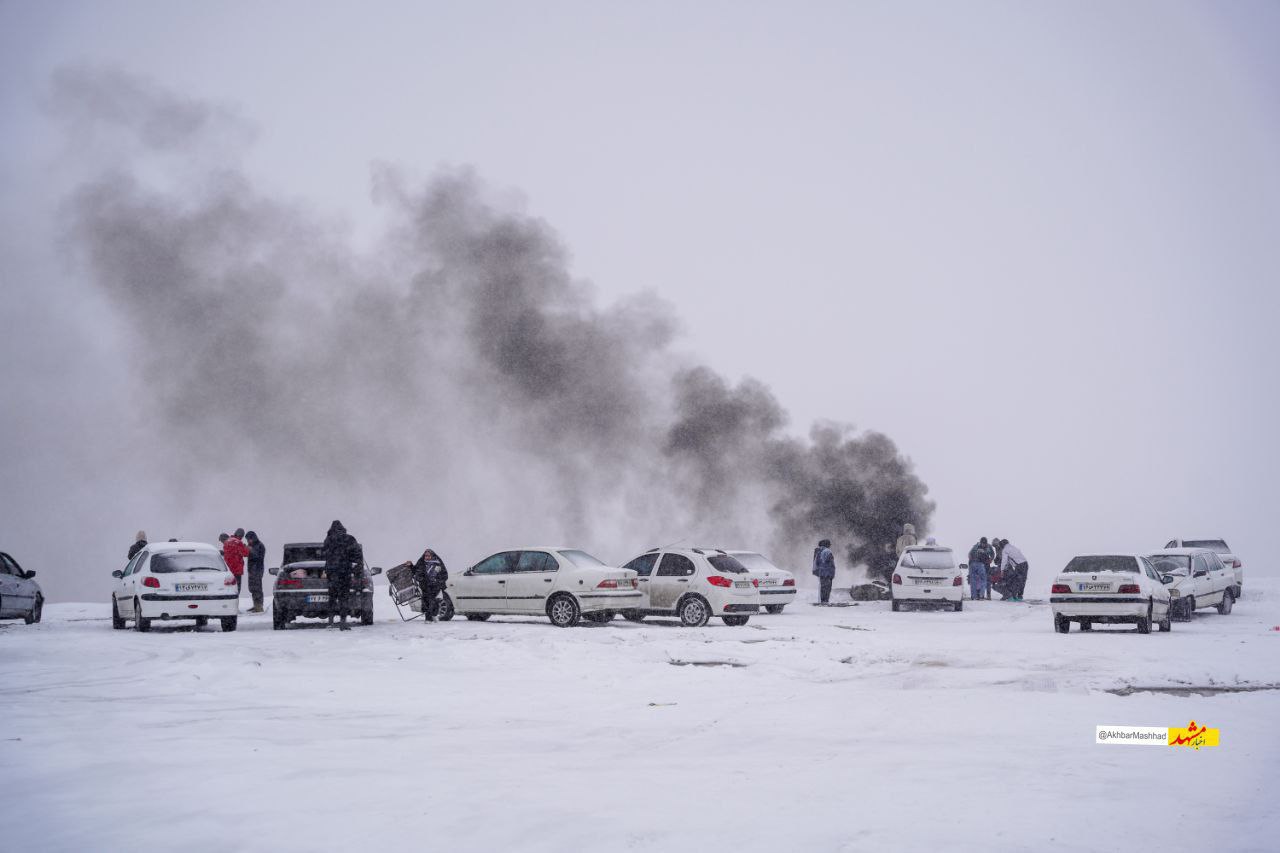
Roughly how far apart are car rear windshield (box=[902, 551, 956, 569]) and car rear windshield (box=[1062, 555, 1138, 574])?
836 cm

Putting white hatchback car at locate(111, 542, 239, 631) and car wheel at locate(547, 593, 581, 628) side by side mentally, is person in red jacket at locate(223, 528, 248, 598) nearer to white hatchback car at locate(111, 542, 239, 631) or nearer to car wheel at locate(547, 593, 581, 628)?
white hatchback car at locate(111, 542, 239, 631)

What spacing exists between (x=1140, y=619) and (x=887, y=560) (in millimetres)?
24650

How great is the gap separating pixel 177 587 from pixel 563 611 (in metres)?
6.53

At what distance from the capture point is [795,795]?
22.5 ft

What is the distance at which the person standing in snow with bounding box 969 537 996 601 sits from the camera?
112ft

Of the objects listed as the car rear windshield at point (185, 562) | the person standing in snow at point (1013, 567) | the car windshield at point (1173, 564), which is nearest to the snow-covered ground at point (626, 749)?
the car rear windshield at point (185, 562)

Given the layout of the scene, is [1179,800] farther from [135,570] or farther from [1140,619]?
[135,570]

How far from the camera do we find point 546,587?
20.3 meters

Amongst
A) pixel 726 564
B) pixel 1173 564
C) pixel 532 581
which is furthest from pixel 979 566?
pixel 532 581

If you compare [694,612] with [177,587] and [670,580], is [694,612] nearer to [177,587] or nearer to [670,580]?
[670,580]

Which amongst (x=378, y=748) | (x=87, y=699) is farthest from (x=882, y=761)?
(x=87, y=699)

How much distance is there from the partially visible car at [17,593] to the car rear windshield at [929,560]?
767 inches

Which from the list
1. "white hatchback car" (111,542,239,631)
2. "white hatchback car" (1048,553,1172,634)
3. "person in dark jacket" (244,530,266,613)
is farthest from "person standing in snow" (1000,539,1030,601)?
"white hatchback car" (111,542,239,631)

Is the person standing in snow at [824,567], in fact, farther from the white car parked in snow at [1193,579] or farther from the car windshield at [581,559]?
the car windshield at [581,559]
